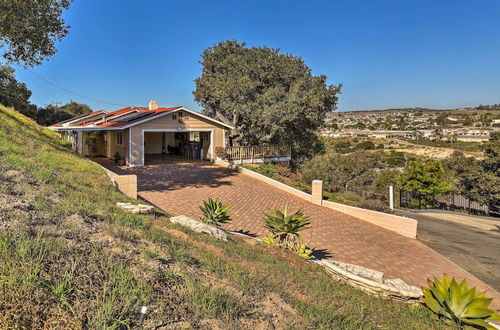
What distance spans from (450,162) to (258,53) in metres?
35.3

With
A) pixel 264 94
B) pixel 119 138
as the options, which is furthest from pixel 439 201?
pixel 119 138

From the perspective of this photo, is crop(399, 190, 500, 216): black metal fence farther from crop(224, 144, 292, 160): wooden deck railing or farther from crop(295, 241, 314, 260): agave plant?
crop(295, 241, 314, 260): agave plant

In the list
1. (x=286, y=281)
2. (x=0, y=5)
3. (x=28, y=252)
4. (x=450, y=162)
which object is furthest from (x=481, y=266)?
(x=450, y=162)

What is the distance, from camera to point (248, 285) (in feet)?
12.3

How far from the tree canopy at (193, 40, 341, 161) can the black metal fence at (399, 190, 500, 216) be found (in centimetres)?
1017

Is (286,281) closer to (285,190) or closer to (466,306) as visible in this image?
(466,306)

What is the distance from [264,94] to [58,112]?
46.6m

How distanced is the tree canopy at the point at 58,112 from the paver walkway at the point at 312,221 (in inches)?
1651

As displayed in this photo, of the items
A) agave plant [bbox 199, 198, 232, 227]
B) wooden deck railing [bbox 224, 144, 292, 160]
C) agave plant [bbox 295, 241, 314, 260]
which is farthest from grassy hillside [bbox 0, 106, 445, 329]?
wooden deck railing [bbox 224, 144, 292, 160]

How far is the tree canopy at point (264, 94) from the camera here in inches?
844

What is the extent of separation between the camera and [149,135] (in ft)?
88.5

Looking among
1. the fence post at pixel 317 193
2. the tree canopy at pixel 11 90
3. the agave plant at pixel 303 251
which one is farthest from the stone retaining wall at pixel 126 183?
the tree canopy at pixel 11 90

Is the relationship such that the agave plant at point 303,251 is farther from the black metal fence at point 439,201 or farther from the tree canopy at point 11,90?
the tree canopy at point 11,90

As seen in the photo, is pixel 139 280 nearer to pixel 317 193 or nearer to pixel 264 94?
pixel 317 193
